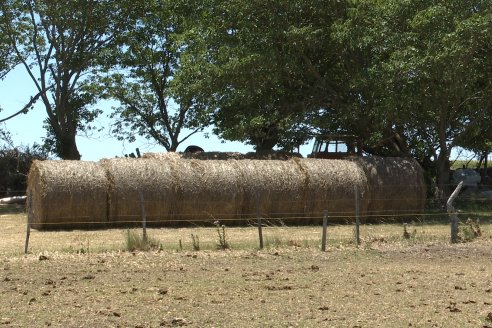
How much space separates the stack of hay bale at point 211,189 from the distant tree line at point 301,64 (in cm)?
193

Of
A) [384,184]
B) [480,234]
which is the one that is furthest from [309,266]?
[384,184]

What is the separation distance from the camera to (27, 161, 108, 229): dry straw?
2012 centimetres

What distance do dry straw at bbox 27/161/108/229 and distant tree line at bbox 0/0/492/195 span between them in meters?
6.06

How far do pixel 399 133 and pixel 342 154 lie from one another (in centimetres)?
353

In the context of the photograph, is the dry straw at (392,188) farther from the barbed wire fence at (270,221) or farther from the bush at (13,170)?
the bush at (13,170)

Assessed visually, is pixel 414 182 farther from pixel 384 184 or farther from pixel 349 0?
pixel 349 0

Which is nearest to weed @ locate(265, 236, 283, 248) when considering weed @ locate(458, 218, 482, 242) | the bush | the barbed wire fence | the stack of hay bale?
the barbed wire fence

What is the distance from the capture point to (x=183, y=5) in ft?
99.6

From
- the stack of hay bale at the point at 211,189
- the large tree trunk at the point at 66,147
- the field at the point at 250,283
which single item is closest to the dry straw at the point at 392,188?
the stack of hay bale at the point at 211,189

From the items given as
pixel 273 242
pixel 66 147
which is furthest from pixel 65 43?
pixel 273 242

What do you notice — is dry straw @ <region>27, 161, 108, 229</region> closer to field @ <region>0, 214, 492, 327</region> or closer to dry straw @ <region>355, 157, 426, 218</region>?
field @ <region>0, 214, 492, 327</region>

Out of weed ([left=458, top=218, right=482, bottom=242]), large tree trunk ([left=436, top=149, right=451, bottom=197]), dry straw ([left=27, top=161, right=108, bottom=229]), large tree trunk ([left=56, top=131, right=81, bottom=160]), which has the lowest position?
weed ([left=458, top=218, right=482, bottom=242])

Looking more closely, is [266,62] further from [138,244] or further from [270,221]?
[138,244]

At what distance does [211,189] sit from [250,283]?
35.2ft
